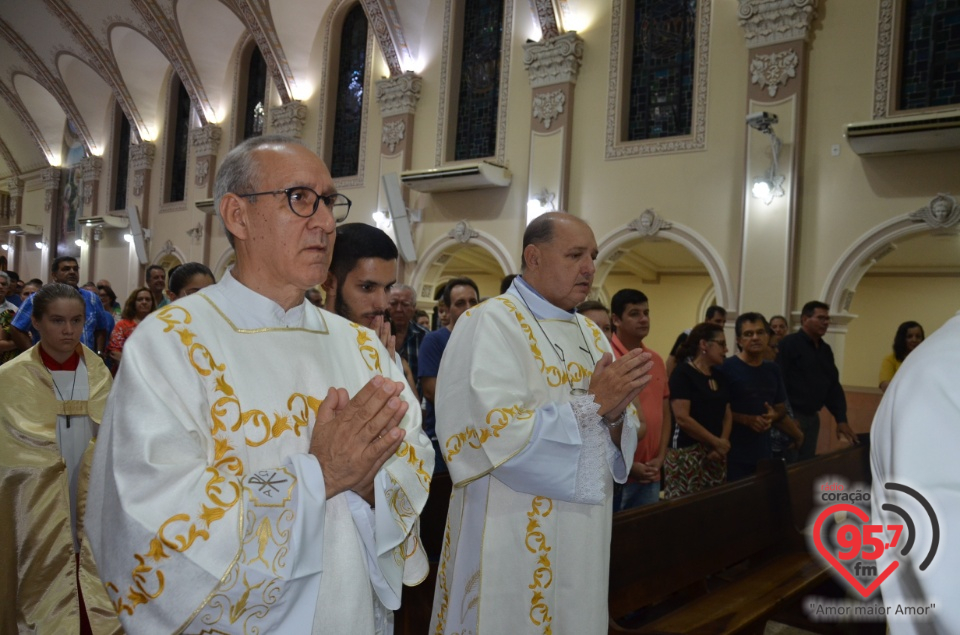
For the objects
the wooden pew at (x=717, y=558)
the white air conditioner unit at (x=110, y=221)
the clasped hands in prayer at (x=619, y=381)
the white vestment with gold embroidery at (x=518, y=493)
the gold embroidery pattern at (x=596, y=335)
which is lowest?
the wooden pew at (x=717, y=558)

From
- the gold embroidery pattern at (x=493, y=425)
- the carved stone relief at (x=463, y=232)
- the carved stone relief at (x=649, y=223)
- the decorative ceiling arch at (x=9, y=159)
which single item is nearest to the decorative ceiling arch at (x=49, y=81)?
the decorative ceiling arch at (x=9, y=159)

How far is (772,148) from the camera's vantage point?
25.0 feet

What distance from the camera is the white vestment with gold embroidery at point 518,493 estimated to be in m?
2.07

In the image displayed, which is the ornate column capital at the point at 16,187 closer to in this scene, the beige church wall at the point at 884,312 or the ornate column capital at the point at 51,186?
the ornate column capital at the point at 51,186

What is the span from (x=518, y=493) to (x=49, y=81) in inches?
736

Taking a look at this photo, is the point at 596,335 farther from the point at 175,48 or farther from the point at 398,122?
the point at 175,48

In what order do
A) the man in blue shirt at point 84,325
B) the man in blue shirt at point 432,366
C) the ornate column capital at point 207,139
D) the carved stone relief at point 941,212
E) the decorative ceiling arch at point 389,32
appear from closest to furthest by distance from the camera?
the man in blue shirt at point 432,366
the man in blue shirt at point 84,325
the carved stone relief at point 941,212
the decorative ceiling arch at point 389,32
the ornate column capital at point 207,139

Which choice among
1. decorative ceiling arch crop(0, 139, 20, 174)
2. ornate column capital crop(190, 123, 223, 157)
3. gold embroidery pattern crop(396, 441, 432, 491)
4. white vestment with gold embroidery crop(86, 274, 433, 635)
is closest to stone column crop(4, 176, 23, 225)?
decorative ceiling arch crop(0, 139, 20, 174)

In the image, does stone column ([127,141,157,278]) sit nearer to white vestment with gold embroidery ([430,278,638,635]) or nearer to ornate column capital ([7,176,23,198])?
ornate column capital ([7,176,23,198])

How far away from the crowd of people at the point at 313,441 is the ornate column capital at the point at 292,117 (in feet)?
30.3

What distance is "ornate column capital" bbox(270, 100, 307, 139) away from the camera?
40.8 ft

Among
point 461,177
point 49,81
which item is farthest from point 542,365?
point 49,81

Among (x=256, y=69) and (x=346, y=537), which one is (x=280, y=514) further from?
(x=256, y=69)

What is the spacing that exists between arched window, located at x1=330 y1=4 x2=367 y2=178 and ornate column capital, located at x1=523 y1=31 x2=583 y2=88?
3.67 metres
